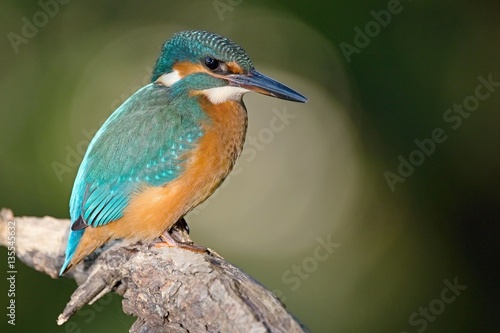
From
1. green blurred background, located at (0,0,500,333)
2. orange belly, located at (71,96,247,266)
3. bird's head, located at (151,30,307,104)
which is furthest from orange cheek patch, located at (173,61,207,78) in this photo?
green blurred background, located at (0,0,500,333)

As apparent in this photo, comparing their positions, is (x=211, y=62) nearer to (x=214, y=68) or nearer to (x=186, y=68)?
(x=214, y=68)

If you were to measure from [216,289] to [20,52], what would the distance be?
285 cm

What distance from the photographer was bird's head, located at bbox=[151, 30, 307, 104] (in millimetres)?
3408

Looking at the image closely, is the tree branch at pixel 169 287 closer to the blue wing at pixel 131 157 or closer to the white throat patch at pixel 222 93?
the blue wing at pixel 131 157

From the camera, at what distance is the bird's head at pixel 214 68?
134 inches

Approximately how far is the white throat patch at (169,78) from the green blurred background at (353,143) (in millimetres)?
1328

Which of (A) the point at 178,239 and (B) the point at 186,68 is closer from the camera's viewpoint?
(B) the point at 186,68

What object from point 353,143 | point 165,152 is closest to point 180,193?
point 165,152

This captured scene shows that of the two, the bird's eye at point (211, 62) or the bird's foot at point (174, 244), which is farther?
the bird's eye at point (211, 62)

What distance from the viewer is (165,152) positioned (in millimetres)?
3379

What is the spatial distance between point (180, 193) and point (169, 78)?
567mm

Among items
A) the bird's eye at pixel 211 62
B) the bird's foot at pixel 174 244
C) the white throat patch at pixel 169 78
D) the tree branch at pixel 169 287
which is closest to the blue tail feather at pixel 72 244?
the tree branch at pixel 169 287

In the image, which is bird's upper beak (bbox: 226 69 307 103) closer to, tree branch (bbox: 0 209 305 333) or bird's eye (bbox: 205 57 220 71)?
bird's eye (bbox: 205 57 220 71)

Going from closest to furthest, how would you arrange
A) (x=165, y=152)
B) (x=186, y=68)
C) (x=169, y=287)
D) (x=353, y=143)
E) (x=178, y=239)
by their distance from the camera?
(x=169, y=287), (x=165, y=152), (x=186, y=68), (x=178, y=239), (x=353, y=143)
